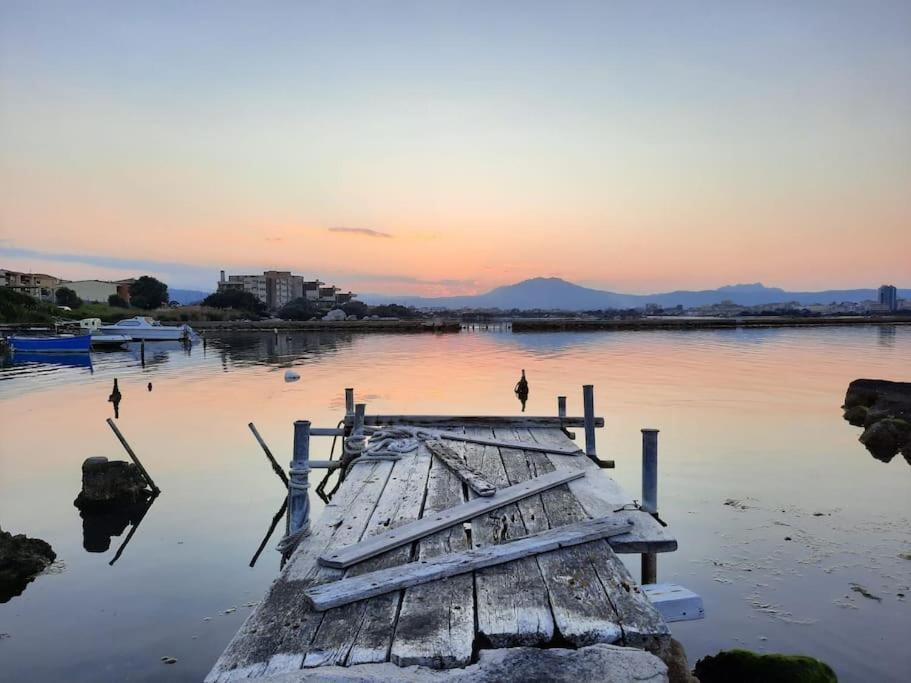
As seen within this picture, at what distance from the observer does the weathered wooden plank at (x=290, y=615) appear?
14.3 ft

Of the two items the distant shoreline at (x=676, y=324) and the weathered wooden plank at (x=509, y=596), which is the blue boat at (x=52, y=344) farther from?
the distant shoreline at (x=676, y=324)

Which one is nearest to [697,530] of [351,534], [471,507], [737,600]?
[737,600]

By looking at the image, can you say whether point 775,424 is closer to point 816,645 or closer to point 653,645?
point 816,645

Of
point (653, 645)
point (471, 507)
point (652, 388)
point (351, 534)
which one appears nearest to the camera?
point (653, 645)

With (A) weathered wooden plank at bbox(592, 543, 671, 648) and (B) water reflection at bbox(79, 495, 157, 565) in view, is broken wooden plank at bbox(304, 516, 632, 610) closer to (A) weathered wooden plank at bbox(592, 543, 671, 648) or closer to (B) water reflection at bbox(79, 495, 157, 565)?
(A) weathered wooden plank at bbox(592, 543, 671, 648)

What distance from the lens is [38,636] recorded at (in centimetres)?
880

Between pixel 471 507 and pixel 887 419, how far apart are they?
19690mm

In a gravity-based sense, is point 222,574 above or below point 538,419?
below

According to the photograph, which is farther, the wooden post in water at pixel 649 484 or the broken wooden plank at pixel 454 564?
the wooden post in water at pixel 649 484

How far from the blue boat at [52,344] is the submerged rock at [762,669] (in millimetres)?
64045

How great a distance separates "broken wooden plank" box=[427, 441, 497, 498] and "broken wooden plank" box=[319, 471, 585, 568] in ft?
0.55

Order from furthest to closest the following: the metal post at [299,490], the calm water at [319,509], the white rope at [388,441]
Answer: the white rope at [388,441] < the calm water at [319,509] < the metal post at [299,490]

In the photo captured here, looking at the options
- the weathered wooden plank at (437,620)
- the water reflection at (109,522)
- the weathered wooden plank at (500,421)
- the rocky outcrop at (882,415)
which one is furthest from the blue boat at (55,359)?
the weathered wooden plank at (437,620)

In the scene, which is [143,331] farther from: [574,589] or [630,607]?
[630,607]
